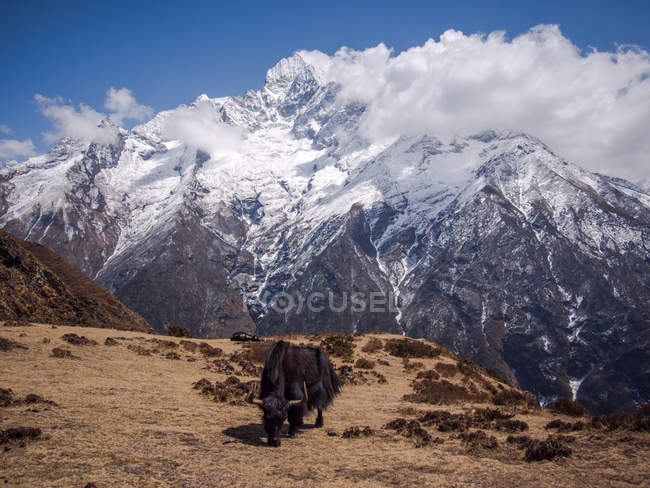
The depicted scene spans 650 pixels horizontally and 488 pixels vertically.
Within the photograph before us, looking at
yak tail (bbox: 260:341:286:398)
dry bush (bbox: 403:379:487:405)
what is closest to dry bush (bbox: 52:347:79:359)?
yak tail (bbox: 260:341:286:398)

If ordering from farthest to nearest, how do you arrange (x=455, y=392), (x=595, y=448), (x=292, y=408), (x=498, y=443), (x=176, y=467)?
(x=455, y=392)
(x=292, y=408)
(x=498, y=443)
(x=595, y=448)
(x=176, y=467)

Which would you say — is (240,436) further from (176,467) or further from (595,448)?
(595,448)

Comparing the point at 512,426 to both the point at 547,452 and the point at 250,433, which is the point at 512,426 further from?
the point at 250,433

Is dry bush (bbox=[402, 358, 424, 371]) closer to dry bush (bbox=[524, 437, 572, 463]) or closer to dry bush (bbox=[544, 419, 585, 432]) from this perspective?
dry bush (bbox=[544, 419, 585, 432])

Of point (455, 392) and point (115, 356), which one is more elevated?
point (115, 356)

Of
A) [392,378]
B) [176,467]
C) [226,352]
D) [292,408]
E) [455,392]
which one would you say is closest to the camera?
[176,467]

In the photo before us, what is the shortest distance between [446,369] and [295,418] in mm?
22777

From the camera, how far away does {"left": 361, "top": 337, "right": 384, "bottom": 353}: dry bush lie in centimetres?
4058

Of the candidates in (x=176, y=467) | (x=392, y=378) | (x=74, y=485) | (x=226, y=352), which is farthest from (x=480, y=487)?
(x=226, y=352)

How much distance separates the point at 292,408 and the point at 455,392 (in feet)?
57.0

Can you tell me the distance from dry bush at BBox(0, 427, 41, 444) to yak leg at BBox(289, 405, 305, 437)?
26.8 feet

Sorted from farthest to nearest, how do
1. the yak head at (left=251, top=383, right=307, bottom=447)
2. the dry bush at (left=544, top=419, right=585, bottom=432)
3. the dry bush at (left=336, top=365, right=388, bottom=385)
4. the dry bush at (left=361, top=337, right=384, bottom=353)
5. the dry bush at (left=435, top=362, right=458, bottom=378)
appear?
1. the dry bush at (left=361, top=337, right=384, bottom=353)
2. the dry bush at (left=435, top=362, right=458, bottom=378)
3. the dry bush at (left=336, top=365, right=388, bottom=385)
4. the dry bush at (left=544, top=419, right=585, bottom=432)
5. the yak head at (left=251, top=383, right=307, bottom=447)

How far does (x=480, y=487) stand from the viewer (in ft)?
36.9

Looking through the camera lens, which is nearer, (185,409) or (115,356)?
(185,409)
